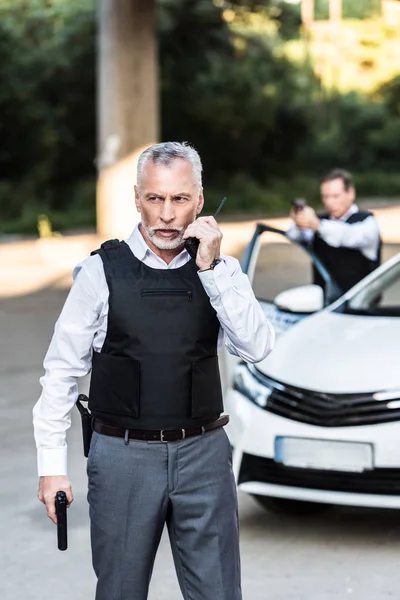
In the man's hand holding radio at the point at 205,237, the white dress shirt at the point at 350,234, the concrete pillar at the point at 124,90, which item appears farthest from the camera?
the concrete pillar at the point at 124,90

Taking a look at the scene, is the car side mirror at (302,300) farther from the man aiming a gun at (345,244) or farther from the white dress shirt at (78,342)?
the white dress shirt at (78,342)

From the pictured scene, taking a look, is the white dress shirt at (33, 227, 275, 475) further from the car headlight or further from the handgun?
the handgun

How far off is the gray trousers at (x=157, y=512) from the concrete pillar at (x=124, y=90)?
14410mm

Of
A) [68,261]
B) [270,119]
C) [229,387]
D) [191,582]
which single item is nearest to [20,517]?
[229,387]

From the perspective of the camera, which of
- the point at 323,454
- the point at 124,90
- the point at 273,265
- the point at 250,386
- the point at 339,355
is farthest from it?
the point at 124,90

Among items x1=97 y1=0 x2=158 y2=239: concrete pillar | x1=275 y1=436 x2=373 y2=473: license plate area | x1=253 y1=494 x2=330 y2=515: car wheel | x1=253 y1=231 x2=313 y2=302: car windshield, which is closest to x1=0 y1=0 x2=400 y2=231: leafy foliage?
x1=97 y1=0 x2=158 y2=239: concrete pillar

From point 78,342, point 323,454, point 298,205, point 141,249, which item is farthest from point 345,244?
point 78,342

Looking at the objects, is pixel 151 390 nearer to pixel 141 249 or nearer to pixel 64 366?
pixel 64 366

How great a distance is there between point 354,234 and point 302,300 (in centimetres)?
125

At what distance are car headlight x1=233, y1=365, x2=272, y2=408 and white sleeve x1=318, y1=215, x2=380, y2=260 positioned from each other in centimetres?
160

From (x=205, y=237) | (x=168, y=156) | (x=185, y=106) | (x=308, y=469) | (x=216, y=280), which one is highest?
(x=185, y=106)

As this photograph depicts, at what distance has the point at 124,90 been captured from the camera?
701 inches

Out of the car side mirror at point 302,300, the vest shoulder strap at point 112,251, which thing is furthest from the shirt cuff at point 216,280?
the car side mirror at point 302,300

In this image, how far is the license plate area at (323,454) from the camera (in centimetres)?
547
